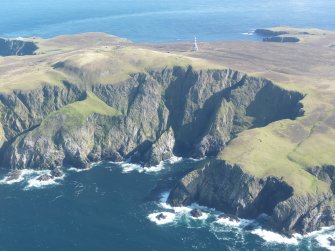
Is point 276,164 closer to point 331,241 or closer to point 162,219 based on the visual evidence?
point 331,241

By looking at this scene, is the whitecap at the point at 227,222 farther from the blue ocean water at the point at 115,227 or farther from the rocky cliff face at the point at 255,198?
the rocky cliff face at the point at 255,198

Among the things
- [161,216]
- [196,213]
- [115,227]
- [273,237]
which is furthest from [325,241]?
[115,227]

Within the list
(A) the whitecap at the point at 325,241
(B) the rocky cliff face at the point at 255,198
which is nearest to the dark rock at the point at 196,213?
(B) the rocky cliff face at the point at 255,198

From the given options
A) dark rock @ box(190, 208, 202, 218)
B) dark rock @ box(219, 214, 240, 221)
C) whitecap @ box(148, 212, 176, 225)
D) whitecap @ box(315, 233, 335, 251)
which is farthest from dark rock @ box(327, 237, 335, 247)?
whitecap @ box(148, 212, 176, 225)

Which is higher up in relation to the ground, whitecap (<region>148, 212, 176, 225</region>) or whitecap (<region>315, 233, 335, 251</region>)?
whitecap (<region>148, 212, 176, 225</region>)

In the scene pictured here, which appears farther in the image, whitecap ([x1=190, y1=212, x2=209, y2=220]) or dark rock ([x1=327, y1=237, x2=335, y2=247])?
whitecap ([x1=190, y1=212, x2=209, y2=220])

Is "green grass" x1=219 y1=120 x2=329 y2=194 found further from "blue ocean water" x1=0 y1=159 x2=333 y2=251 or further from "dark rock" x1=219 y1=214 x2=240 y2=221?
"blue ocean water" x1=0 y1=159 x2=333 y2=251

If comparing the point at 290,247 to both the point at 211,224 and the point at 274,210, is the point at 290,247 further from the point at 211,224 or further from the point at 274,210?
the point at 211,224
